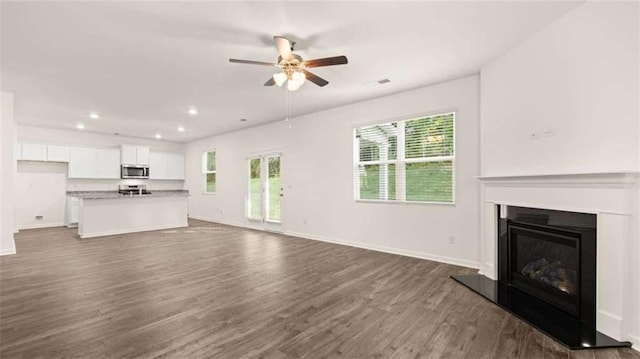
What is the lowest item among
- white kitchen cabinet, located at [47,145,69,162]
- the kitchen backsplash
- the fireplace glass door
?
the fireplace glass door

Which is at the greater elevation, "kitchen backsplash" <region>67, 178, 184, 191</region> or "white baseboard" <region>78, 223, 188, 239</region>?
"kitchen backsplash" <region>67, 178, 184, 191</region>

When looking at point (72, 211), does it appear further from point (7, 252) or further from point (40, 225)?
point (7, 252)

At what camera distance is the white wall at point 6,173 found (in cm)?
461

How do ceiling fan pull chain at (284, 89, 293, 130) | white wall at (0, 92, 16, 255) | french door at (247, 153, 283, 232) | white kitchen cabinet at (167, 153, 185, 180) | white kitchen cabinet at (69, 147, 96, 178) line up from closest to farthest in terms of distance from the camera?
white wall at (0, 92, 16, 255), ceiling fan pull chain at (284, 89, 293, 130), french door at (247, 153, 283, 232), white kitchen cabinet at (69, 147, 96, 178), white kitchen cabinet at (167, 153, 185, 180)

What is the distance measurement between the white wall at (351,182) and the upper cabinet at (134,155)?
2.78 m

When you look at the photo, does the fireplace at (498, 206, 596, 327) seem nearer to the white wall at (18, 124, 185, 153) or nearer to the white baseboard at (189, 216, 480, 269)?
the white baseboard at (189, 216, 480, 269)

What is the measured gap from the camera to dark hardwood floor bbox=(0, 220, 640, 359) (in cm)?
204

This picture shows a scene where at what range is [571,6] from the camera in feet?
8.20

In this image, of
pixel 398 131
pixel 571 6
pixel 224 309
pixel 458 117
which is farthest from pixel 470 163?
pixel 224 309

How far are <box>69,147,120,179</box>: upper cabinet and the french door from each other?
4.45 metres

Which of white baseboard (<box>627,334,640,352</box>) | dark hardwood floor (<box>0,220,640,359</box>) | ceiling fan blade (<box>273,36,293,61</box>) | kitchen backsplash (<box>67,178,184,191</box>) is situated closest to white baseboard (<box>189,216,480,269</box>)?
dark hardwood floor (<box>0,220,640,359</box>)

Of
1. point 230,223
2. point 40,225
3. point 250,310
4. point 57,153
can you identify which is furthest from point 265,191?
point 40,225

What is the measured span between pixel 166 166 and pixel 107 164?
1.65 metres

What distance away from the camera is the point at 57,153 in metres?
7.62
